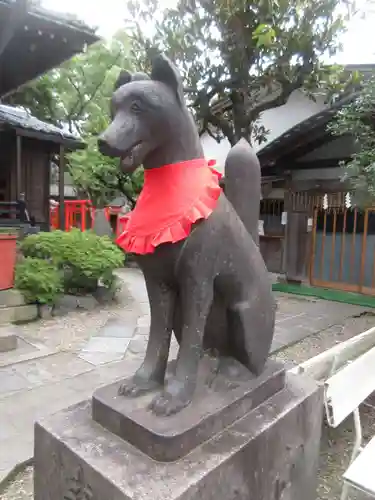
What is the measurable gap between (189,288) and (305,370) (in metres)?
1.54

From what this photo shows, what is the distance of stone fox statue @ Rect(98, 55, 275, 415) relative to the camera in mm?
1316

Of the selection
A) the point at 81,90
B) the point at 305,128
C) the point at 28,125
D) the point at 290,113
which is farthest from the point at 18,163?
the point at 81,90

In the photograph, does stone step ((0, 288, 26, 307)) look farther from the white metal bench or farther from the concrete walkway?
the white metal bench

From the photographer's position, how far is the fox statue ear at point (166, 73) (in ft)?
4.33

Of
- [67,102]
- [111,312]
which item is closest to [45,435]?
[111,312]

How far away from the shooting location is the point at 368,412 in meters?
3.30

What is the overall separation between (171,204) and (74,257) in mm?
4954

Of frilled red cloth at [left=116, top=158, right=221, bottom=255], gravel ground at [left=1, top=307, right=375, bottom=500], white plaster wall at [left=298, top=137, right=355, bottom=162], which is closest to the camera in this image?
frilled red cloth at [left=116, top=158, right=221, bottom=255]

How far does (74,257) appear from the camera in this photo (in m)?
6.04

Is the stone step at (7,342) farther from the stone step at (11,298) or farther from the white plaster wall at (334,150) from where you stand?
the white plaster wall at (334,150)

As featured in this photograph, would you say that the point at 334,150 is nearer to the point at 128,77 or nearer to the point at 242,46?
the point at 242,46

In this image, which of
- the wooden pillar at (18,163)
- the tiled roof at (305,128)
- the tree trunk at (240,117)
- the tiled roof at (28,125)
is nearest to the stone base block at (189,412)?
the tree trunk at (240,117)

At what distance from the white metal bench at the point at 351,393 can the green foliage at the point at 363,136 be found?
2.58m

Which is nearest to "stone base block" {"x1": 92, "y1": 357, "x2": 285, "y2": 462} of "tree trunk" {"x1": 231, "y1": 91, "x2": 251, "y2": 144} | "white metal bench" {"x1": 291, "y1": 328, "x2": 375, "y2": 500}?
"white metal bench" {"x1": 291, "y1": 328, "x2": 375, "y2": 500}
